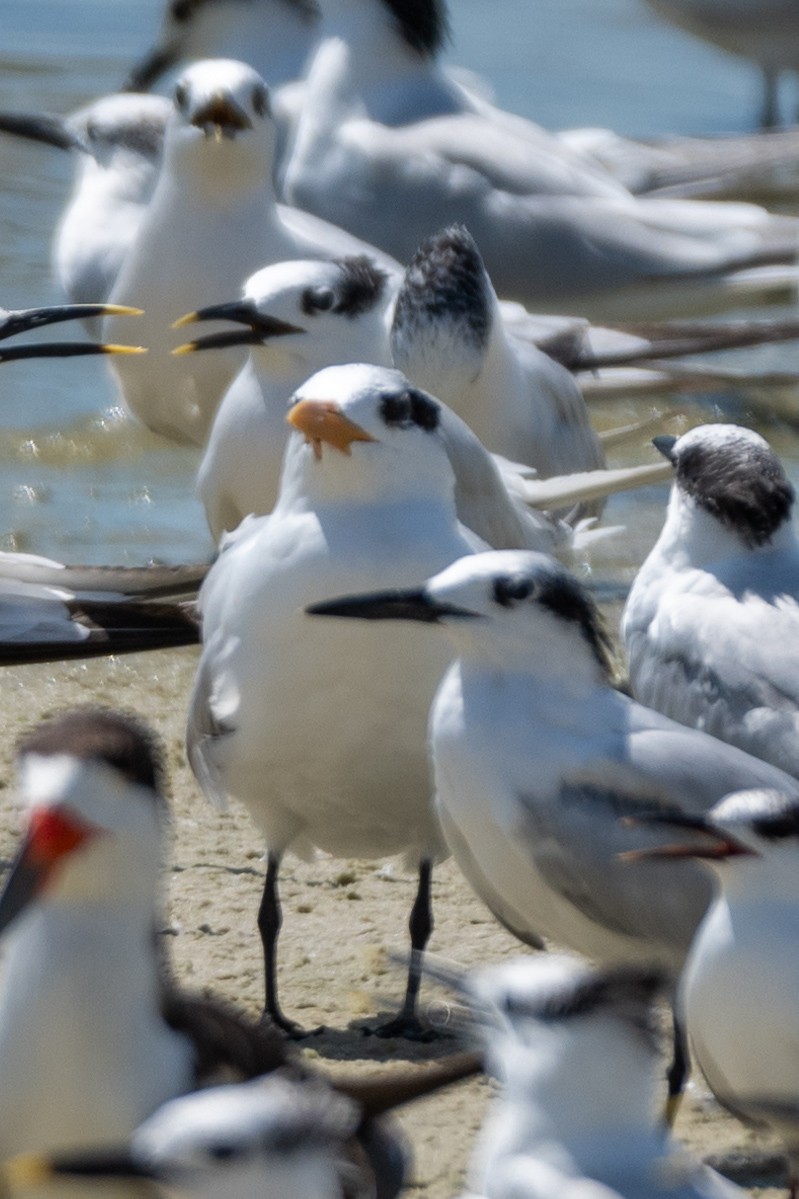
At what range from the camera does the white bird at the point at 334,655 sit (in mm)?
3924

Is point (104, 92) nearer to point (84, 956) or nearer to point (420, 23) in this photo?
point (420, 23)

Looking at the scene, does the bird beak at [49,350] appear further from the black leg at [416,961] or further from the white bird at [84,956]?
the white bird at [84,956]

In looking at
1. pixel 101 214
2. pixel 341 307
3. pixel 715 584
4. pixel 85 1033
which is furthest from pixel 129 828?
pixel 101 214

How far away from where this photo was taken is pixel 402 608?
3.61m

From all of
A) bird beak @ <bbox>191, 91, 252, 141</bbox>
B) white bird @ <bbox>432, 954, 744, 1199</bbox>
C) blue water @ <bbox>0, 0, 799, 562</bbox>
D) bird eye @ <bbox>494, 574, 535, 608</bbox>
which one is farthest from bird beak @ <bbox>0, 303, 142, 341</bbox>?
white bird @ <bbox>432, 954, 744, 1199</bbox>

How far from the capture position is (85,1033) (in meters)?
2.86

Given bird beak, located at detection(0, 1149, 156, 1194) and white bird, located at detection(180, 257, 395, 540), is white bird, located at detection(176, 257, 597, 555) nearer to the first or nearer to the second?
white bird, located at detection(180, 257, 395, 540)

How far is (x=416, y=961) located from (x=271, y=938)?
0.34 meters

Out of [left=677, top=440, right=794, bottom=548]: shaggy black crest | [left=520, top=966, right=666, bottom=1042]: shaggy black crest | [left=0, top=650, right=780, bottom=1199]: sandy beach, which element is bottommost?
[left=0, top=650, right=780, bottom=1199]: sandy beach

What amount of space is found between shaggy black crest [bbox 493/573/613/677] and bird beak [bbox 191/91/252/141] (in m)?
3.07

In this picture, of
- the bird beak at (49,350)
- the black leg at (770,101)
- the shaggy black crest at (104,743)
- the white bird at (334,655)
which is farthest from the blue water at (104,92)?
the shaggy black crest at (104,743)

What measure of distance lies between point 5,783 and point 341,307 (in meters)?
1.30

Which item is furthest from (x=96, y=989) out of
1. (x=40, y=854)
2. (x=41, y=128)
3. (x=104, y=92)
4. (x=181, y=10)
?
(x=104, y=92)

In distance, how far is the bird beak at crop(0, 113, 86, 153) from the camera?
8.37 meters
